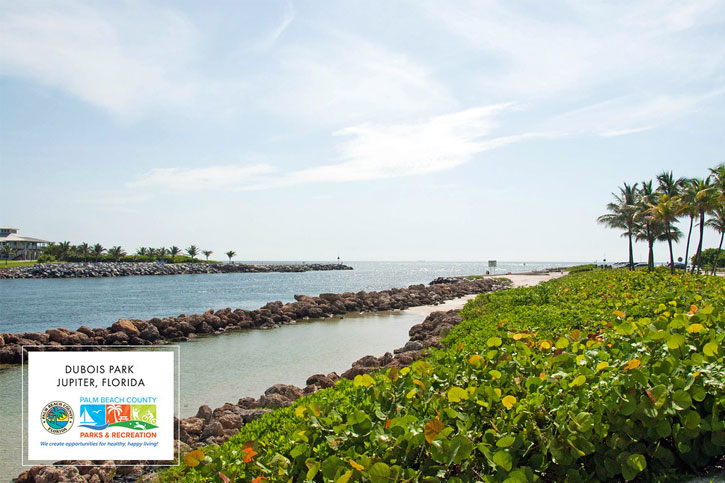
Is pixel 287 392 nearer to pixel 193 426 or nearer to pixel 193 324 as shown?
pixel 193 426

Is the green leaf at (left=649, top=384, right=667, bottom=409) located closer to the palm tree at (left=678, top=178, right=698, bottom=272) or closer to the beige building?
the palm tree at (left=678, top=178, right=698, bottom=272)

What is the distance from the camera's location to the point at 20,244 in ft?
373

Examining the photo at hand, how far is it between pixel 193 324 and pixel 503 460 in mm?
20018

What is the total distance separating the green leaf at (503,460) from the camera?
2.64 meters

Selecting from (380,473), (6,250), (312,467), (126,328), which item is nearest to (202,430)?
(312,467)

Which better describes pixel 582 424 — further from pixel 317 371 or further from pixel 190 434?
pixel 317 371

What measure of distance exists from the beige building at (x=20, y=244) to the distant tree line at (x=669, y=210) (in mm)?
128900

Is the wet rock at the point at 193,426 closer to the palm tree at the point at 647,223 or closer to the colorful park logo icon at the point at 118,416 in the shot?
the colorful park logo icon at the point at 118,416

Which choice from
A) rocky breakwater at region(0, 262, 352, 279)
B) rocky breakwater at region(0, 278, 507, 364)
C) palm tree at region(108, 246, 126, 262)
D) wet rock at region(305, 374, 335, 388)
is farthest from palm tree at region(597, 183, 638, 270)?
palm tree at region(108, 246, 126, 262)

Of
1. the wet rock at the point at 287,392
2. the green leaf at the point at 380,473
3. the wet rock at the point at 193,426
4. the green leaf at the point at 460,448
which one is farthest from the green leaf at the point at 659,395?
the wet rock at the point at 287,392

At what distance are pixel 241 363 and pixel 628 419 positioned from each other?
42.3ft

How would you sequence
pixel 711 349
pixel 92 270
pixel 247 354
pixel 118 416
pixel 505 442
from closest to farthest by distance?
pixel 505 442, pixel 711 349, pixel 118 416, pixel 247 354, pixel 92 270

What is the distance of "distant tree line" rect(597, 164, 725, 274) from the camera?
37.0m

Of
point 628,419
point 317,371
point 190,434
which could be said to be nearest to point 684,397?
point 628,419
